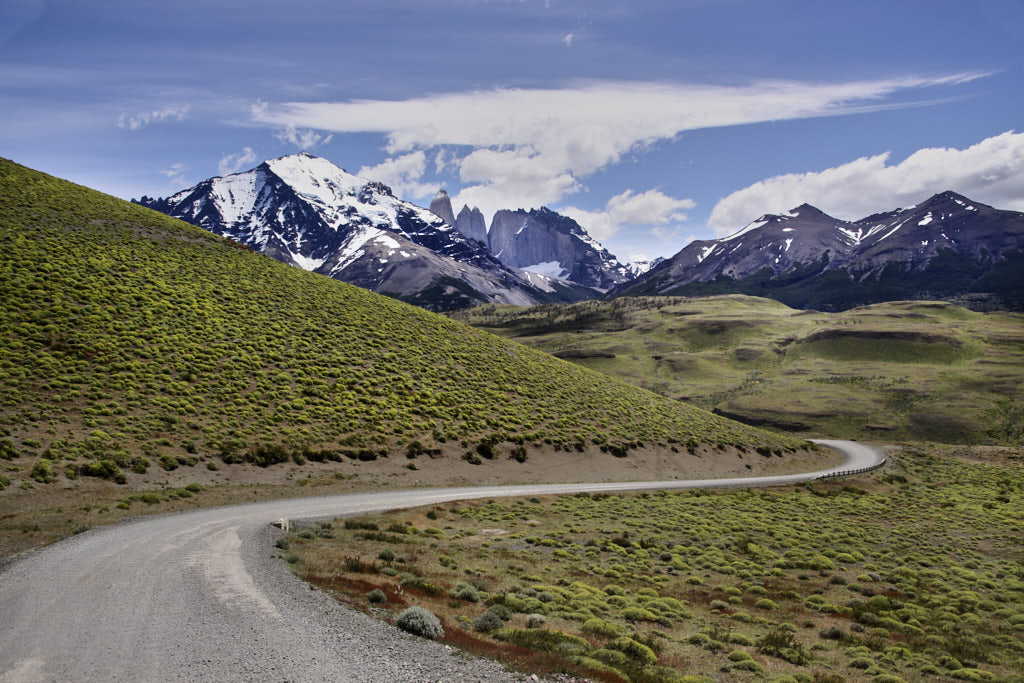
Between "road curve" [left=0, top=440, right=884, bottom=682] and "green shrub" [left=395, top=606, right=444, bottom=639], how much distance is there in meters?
0.38

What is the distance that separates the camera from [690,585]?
922 inches

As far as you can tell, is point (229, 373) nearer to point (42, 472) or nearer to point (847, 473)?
point (42, 472)

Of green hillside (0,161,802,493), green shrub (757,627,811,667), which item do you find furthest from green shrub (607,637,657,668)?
green hillside (0,161,802,493)

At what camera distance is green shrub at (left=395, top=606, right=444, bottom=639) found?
40.1ft

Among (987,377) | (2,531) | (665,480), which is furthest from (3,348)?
(987,377)

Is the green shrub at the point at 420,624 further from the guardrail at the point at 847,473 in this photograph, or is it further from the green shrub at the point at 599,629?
the guardrail at the point at 847,473

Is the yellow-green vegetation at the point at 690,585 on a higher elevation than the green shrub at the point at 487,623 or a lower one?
lower

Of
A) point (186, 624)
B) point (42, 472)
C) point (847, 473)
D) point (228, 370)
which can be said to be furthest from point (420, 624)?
point (847, 473)

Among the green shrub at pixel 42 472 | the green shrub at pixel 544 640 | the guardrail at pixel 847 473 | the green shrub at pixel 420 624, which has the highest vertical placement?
the green shrub at pixel 42 472

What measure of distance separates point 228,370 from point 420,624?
1625 inches

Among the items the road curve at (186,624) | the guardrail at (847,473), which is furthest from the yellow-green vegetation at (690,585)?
the guardrail at (847,473)

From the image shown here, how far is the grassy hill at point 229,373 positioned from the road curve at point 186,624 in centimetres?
1526

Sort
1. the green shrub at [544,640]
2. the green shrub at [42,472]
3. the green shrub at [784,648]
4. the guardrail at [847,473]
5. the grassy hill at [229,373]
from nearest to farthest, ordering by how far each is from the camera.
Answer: the green shrub at [544,640], the green shrub at [784,648], the green shrub at [42,472], the grassy hill at [229,373], the guardrail at [847,473]

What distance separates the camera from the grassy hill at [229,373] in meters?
35.3
